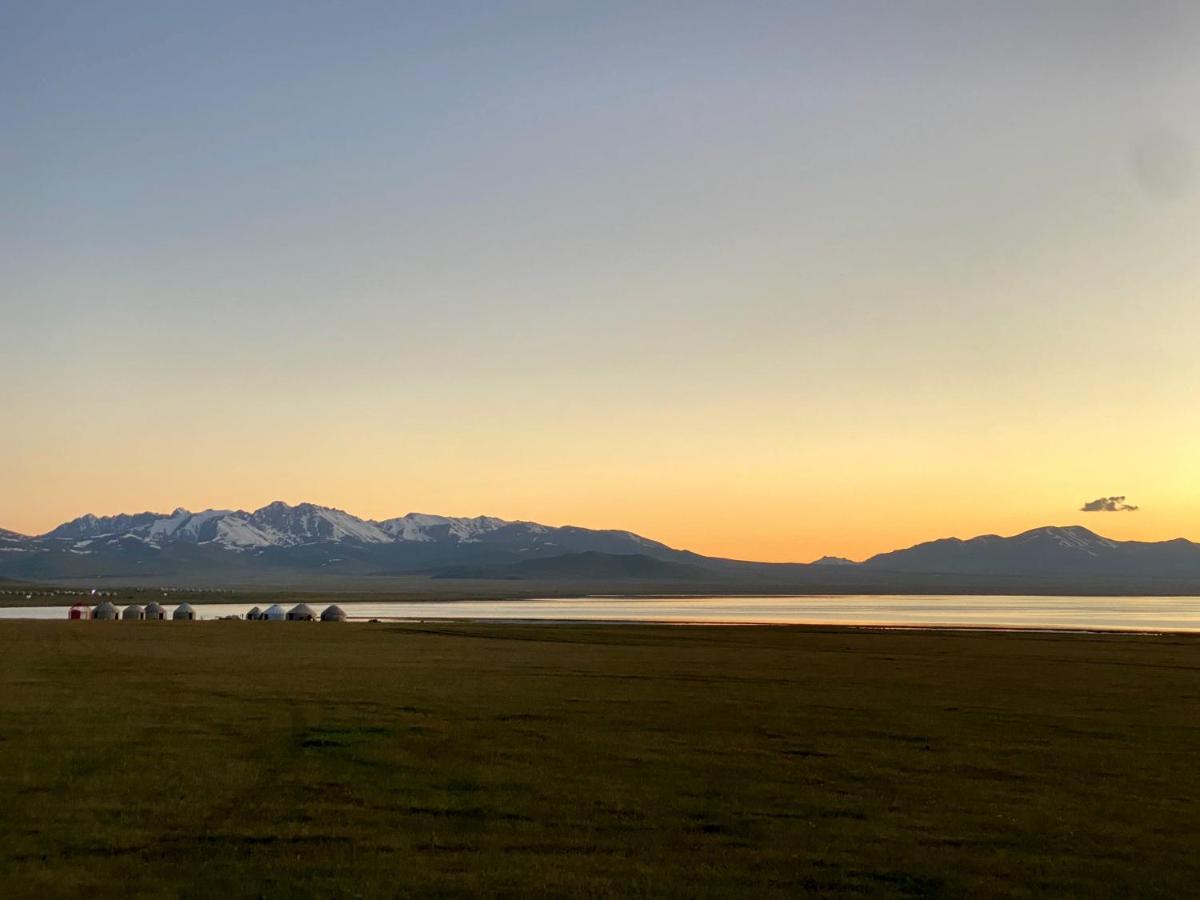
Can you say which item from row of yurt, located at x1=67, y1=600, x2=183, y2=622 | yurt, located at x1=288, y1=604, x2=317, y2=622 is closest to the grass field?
yurt, located at x1=288, y1=604, x2=317, y2=622

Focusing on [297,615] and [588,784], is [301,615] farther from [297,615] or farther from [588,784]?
[588,784]

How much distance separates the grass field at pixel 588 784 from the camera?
17.6 m

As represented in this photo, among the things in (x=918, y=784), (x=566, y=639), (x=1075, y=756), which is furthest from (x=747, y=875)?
(x=566, y=639)

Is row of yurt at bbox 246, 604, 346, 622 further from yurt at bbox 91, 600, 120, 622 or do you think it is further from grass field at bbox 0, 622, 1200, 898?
grass field at bbox 0, 622, 1200, 898

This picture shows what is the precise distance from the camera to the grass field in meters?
17.6

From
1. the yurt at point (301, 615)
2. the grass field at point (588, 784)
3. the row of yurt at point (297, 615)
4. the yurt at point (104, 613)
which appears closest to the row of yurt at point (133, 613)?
the yurt at point (104, 613)

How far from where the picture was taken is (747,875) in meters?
17.5

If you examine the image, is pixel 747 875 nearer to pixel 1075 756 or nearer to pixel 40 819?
pixel 40 819

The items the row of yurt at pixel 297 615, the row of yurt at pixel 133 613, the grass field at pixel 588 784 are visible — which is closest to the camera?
the grass field at pixel 588 784

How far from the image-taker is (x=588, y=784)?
24266 mm

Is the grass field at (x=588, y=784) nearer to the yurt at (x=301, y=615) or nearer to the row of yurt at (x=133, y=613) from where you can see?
the yurt at (x=301, y=615)

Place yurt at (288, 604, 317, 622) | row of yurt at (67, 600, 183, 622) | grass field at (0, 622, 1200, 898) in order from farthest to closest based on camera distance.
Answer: row of yurt at (67, 600, 183, 622), yurt at (288, 604, 317, 622), grass field at (0, 622, 1200, 898)

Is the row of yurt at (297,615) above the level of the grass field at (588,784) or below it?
above

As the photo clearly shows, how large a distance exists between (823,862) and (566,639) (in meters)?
71.4
